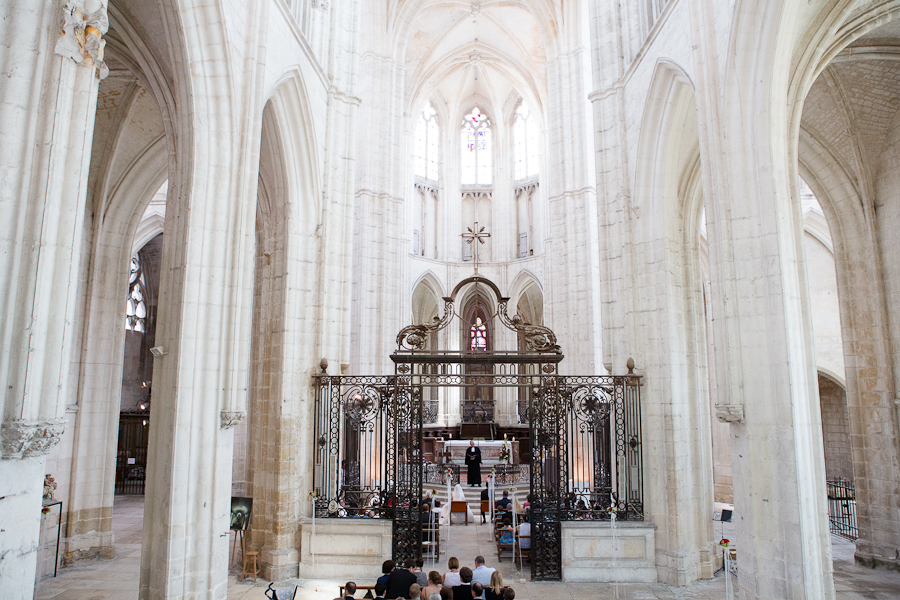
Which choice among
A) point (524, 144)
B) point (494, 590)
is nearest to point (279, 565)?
point (494, 590)

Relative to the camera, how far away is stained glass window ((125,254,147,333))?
20750 millimetres

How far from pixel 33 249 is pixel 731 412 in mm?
6622

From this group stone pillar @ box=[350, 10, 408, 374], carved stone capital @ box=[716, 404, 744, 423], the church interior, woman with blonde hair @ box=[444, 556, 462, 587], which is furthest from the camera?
stone pillar @ box=[350, 10, 408, 374]

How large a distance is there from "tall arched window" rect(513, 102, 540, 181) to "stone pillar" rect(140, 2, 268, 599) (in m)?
22.6

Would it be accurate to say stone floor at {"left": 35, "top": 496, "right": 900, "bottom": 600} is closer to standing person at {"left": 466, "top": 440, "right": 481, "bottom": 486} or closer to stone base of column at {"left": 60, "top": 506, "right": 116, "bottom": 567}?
stone base of column at {"left": 60, "top": 506, "right": 116, "bottom": 567}

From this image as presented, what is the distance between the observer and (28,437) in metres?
3.74

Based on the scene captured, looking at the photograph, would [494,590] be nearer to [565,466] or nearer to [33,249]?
[565,466]

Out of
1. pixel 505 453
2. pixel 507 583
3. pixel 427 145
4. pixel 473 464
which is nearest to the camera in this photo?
pixel 507 583

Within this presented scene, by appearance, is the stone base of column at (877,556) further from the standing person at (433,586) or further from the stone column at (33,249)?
the stone column at (33,249)

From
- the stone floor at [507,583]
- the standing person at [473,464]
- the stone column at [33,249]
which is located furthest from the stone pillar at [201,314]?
the standing person at [473,464]

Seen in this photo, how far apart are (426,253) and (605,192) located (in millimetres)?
18002

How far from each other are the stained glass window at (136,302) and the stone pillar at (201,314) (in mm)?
15784

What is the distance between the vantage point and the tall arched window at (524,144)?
28688mm

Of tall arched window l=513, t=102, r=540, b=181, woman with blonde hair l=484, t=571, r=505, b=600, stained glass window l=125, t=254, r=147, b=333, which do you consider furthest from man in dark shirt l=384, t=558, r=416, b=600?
tall arched window l=513, t=102, r=540, b=181
